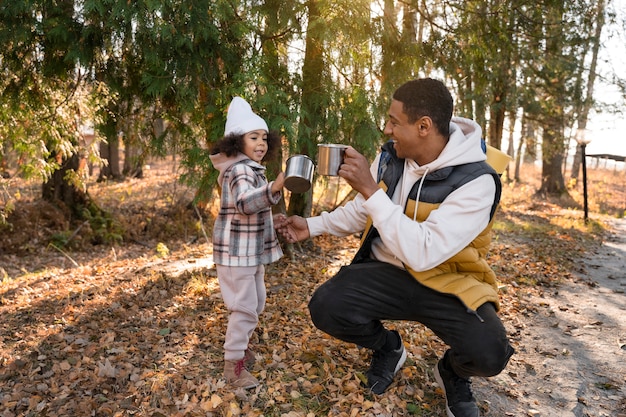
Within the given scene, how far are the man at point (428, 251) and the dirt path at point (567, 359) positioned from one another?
0.73 metres

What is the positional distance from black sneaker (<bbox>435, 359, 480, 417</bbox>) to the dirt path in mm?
316

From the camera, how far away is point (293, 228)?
3434 mm

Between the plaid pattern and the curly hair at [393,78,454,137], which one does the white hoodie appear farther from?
the plaid pattern

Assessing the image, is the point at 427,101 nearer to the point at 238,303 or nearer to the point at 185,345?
the point at 238,303

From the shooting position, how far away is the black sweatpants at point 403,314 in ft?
9.12

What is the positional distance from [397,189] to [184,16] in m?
2.57

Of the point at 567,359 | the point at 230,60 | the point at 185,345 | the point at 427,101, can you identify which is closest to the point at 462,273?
the point at 427,101

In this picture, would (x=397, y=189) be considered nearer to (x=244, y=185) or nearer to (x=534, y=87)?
(x=244, y=185)

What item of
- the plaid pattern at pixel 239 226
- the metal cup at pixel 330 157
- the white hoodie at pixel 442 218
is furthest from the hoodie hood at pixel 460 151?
the plaid pattern at pixel 239 226

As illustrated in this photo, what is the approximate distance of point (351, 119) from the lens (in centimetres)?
500

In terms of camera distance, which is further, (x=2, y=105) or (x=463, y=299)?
(x=2, y=105)

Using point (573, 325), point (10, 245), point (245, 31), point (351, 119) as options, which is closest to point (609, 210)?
point (573, 325)

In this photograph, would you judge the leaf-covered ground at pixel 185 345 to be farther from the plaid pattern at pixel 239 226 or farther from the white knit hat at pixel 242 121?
the white knit hat at pixel 242 121

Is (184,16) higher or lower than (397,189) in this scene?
higher
